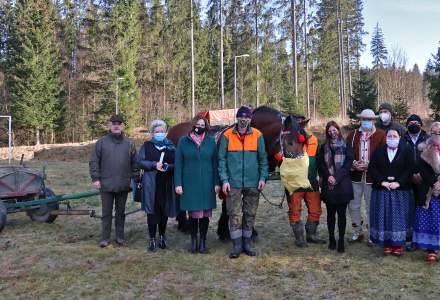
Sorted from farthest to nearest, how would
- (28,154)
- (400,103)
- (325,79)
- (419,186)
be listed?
1. (325,79)
2. (28,154)
3. (400,103)
4. (419,186)

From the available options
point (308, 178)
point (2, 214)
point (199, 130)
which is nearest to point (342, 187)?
point (308, 178)

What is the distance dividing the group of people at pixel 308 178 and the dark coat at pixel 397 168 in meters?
0.01

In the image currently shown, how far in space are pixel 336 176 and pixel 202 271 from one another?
2.00 meters

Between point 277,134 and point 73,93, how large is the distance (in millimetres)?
37373

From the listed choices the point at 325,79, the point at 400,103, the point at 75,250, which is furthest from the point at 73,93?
the point at 75,250

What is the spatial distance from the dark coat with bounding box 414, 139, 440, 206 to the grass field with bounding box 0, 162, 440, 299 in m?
0.79

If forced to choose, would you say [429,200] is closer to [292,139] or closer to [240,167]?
[292,139]

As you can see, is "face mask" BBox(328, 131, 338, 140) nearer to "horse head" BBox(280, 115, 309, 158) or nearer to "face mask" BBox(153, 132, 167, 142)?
"horse head" BBox(280, 115, 309, 158)

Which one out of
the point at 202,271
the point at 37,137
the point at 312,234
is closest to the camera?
the point at 202,271

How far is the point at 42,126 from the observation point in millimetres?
33719

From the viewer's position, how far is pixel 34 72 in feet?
110

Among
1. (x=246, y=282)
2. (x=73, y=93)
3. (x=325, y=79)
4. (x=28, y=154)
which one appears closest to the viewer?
(x=246, y=282)

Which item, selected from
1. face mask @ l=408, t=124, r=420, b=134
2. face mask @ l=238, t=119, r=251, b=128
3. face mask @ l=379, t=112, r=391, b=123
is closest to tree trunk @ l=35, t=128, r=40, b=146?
face mask @ l=238, t=119, r=251, b=128

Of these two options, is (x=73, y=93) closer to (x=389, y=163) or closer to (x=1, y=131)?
(x=1, y=131)
